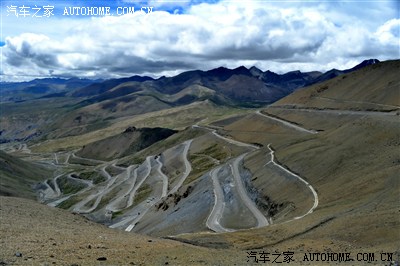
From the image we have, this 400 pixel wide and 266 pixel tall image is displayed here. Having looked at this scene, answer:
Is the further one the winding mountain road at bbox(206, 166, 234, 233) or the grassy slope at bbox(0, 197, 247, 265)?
the winding mountain road at bbox(206, 166, 234, 233)

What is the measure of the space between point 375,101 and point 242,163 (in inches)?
2204

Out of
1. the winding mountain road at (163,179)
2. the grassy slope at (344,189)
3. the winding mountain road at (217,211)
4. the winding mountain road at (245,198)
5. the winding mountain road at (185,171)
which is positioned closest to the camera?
the grassy slope at (344,189)

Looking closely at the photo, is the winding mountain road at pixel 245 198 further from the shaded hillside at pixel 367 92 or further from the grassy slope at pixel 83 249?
the shaded hillside at pixel 367 92

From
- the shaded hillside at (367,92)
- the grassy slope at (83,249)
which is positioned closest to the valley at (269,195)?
the grassy slope at (83,249)

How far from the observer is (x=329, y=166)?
83.8 meters

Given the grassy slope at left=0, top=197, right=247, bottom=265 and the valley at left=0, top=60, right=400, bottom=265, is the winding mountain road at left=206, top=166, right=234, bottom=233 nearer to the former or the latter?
the valley at left=0, top=60, right=400, bottom=265

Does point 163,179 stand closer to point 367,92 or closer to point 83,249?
point 367,92

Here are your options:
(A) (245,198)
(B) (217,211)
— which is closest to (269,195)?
(A) (245,198)

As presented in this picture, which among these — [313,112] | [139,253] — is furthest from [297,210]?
[313,112]

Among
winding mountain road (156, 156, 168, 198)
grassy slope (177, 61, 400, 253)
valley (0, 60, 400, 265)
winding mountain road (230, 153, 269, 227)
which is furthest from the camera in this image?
winding mountain road (156, 156, 168, 198)

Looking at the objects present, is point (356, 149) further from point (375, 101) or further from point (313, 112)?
point (313, 112)

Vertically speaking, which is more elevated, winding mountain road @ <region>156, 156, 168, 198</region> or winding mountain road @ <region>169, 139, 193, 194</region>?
winding mountain road @ <region>169, 139, 193, 194</region>

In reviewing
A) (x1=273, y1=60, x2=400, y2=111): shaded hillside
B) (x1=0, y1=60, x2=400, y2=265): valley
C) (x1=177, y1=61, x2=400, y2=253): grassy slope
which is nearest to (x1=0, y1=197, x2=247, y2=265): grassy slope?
(x1=0, y1=60, x2=400, y2=265): valley

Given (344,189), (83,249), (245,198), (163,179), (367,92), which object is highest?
(367,92)
